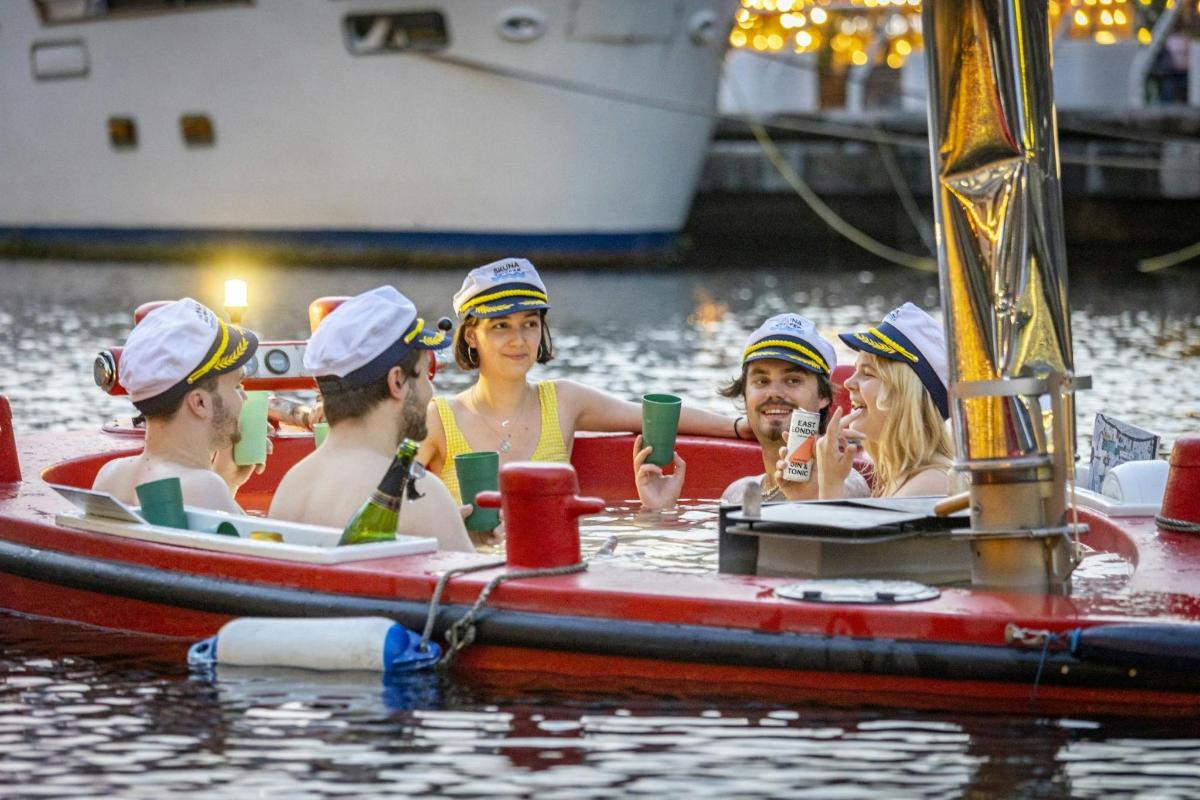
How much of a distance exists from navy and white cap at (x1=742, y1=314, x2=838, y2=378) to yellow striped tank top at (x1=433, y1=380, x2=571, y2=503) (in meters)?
1.21

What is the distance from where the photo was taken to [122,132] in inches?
1196

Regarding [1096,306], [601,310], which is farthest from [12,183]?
[1096,306]

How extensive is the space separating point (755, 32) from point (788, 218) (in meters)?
3.88

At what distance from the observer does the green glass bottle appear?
607 centimetres

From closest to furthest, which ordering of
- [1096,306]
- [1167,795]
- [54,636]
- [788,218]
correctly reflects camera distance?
1. [1167,795]
2. [54,636]
3. [1096,306]
4. [788,218]

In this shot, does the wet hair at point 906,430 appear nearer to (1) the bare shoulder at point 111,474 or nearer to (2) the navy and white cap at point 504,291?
(2) the navy and white cap at point 504,291

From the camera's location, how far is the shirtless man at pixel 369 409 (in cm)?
635

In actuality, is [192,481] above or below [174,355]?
below

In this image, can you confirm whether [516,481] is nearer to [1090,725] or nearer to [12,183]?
[1090,725]

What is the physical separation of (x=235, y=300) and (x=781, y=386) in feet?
7.31

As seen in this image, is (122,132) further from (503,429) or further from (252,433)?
(252,433)

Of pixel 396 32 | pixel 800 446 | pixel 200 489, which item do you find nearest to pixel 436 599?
pixel 200 489

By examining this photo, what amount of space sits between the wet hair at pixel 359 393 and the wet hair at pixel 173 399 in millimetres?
559

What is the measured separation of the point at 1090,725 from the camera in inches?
224
